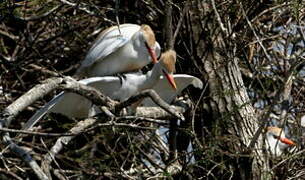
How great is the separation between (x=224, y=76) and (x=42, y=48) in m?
1.86

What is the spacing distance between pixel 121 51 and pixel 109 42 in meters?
0.13

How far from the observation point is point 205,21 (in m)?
3.76

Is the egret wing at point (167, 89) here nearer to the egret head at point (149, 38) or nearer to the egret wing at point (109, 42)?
the egret head at point (149, 38)

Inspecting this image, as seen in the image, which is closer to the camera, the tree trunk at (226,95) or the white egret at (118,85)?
the tree trunk at (226,95)

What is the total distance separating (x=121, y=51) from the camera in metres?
4.20

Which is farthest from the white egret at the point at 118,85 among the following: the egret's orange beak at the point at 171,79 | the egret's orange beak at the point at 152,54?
the egret's orange beak at the point at 152,54

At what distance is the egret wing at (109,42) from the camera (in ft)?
13.5

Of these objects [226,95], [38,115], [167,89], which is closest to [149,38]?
[167,89]

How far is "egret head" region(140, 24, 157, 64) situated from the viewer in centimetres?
403

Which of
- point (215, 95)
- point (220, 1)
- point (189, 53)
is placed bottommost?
point (215, 95)

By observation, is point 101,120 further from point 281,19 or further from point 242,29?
point 281,19

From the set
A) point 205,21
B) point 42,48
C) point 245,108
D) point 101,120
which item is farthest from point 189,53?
point 42,48

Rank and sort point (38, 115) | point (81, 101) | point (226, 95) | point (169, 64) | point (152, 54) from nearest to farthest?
1. point (38, 115)
2. point (226, 95)
3. point (169, 64)
4. point (81, 101)
5. point (152, 54)

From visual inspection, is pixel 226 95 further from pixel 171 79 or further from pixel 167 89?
pixel 167 89
